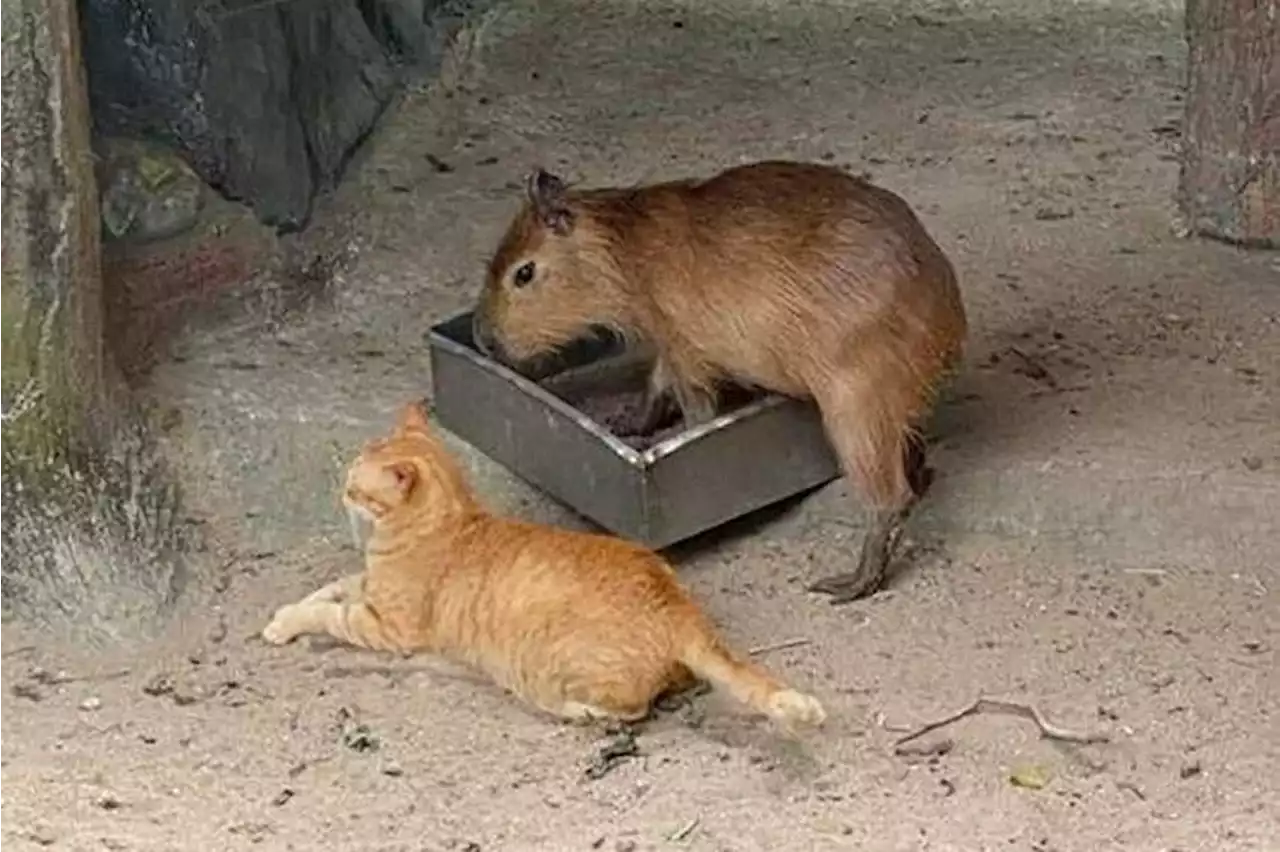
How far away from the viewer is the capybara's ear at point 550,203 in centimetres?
357

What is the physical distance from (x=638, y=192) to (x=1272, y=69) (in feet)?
3.92

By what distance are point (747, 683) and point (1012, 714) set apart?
0.39 m

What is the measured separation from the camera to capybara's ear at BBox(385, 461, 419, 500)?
3.32 m

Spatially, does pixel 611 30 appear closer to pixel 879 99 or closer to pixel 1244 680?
pixel 879 99

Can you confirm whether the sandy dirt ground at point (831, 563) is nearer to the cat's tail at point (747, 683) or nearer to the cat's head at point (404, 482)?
the cat's tail at point (747, 683)

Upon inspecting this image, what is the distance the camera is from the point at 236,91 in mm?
4270

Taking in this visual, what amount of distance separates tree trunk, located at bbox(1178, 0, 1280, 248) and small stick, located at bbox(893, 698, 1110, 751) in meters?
1.32

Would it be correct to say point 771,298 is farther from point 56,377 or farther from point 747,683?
point 56,377

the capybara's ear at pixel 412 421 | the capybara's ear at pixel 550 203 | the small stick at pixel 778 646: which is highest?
the capybara's ear at pixel 550 203

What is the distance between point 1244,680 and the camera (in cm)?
334

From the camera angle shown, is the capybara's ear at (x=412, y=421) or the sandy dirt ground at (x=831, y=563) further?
the capybara's ear at (x=412, y=421)

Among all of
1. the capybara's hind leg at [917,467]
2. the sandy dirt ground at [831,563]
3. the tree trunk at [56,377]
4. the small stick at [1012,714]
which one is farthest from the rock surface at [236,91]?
the small stick at [1012,714]

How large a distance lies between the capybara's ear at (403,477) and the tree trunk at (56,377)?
1.64 feet

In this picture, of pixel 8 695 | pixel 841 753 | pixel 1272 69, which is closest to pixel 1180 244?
pixel 1272 69
